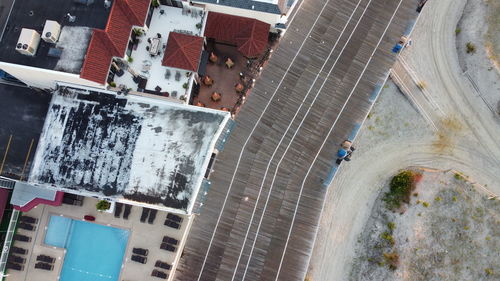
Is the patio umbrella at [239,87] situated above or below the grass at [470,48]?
below

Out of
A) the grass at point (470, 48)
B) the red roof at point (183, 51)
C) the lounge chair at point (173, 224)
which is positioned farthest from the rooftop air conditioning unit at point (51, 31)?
the grass at point (470, 48)

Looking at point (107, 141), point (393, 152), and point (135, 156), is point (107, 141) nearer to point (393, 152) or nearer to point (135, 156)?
point (135, 156)

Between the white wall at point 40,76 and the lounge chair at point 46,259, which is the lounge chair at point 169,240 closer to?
the lounge chair at point 46,259

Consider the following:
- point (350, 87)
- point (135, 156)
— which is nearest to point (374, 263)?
point (350, 87)

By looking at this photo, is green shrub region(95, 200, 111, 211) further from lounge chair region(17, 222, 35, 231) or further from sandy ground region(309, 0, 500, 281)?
sandy ground region(309, 0, 500, 281)

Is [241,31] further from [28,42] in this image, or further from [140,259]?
[140,259]

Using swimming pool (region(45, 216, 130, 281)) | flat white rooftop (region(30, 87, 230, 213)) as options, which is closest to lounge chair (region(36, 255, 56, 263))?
swimming pool (region(45, 216, 130, 281))

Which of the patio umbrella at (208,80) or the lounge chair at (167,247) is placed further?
the patio umbrella at (208,80)

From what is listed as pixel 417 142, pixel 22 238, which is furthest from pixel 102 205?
pixel 417 142
